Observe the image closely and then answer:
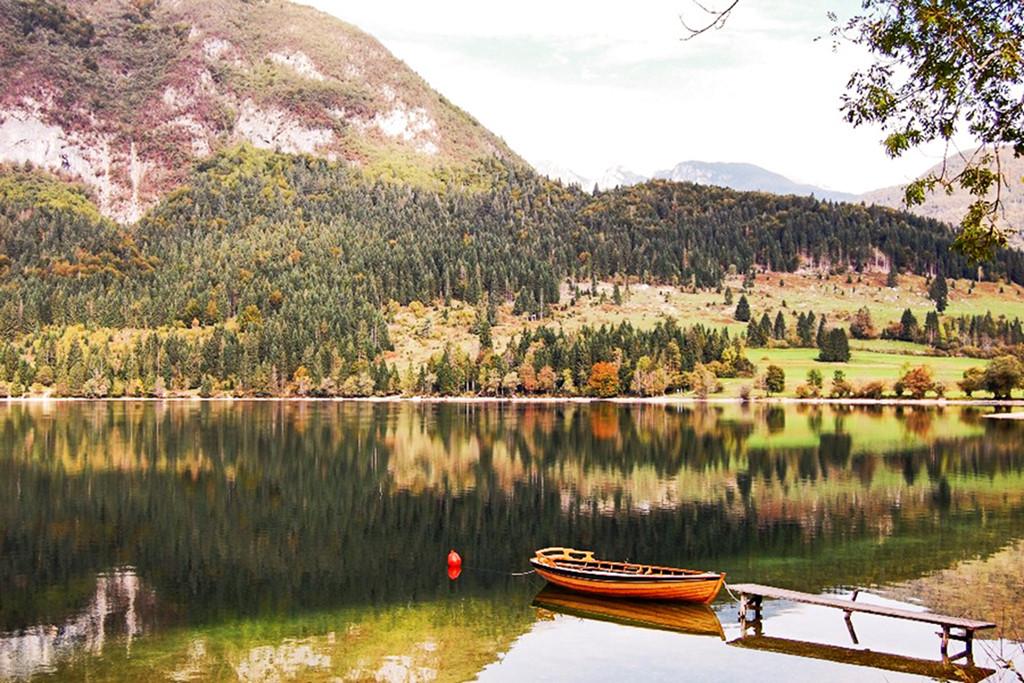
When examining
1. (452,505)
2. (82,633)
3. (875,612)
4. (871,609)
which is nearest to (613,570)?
(871,609)

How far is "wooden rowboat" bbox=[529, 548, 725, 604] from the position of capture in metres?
49.0

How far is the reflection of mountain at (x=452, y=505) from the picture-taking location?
57.2 meters

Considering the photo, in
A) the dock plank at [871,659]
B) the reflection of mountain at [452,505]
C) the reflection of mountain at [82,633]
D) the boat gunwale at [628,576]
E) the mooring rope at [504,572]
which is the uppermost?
the boat gunwale at [628,576]

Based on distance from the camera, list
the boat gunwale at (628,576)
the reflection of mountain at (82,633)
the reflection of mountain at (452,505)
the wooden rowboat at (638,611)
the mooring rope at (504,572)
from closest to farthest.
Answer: the reflection of mountain at (82,633) → the wooden rowboat at (638,611) → the boat gunwale at (628,576) → the reflection of mountain at (452,505) → the mooring rope at (504,572)

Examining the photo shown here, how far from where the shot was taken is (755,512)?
77688 mm

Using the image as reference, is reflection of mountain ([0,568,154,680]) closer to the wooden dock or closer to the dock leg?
the wooden dock

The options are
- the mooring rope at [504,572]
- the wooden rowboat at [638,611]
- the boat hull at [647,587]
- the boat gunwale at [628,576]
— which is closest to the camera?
the wooden rowboat at [638,611]

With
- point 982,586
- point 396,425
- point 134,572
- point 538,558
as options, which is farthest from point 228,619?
point 396,425

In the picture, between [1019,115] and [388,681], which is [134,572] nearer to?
[388,681]

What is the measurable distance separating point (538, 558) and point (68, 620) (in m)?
22.6

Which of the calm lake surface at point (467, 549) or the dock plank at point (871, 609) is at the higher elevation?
the dock plank at point (871, 609)

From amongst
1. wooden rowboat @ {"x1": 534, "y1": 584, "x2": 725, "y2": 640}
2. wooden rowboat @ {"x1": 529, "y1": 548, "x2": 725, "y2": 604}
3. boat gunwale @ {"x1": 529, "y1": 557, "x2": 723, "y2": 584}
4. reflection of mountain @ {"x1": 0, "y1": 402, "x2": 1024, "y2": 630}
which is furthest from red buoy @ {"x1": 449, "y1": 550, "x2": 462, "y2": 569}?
wooden rowboat @ {"x1": 534, "y1": 584, "x2": 725, "y2": 640}

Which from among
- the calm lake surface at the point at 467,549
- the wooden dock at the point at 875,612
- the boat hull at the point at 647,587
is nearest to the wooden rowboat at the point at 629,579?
the boat hull at the point at 647,587

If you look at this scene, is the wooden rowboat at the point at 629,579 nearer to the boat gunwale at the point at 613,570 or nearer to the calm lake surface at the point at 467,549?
the boat gunwale at the point at 613,570
